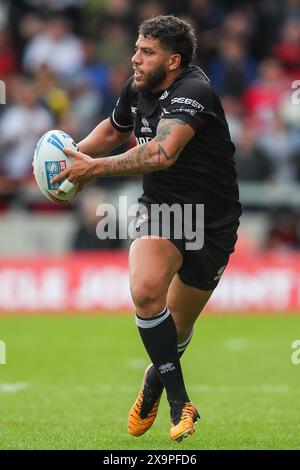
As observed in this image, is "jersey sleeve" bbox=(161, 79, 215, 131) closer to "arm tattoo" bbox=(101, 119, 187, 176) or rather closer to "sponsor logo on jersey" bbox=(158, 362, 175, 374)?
"arm tattoo" bbox=(101, 119, 187, 176)

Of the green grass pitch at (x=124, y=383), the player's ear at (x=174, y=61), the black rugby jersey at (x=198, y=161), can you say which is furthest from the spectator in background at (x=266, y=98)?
the player's ear at (x=174, y=61)

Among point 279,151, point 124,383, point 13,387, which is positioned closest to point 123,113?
point 13,387

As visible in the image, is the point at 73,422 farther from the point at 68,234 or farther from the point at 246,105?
the point at 246,105

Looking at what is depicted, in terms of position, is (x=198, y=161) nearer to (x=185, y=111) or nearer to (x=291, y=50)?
(x=185, y=111)

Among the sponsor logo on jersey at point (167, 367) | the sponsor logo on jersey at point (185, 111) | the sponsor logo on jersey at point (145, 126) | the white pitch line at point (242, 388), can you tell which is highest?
the sponsor logo on jersey at point (185, 111)

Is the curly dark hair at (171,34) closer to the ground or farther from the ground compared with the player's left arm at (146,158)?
farther from the ground

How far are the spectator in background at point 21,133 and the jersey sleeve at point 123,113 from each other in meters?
9.20

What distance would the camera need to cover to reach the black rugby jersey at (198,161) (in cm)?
727

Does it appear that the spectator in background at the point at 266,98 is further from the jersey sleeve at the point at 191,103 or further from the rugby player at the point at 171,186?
the jersey sleeve at the point at 191,103

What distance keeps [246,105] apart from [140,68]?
11.0 meters

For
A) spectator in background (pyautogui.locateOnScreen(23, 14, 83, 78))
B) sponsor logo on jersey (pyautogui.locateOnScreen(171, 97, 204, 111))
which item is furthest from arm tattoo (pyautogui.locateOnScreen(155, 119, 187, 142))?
spectator in background (pyautogui.locateOnScreen(23, 14, 83, 78))

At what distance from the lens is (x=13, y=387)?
32.4ft

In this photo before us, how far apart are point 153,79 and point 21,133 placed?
994 cm
